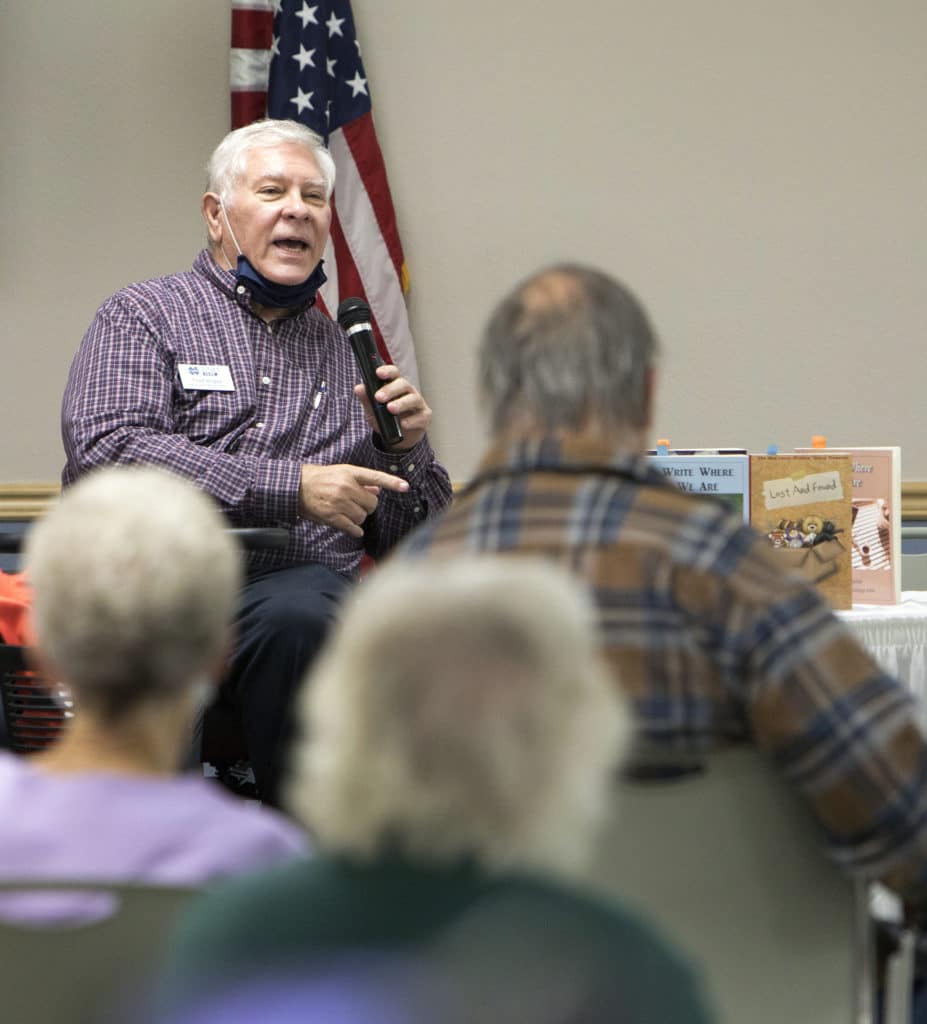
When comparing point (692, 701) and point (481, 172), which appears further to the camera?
point (481, 172)

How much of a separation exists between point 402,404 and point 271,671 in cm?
57

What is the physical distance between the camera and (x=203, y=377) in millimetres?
2764

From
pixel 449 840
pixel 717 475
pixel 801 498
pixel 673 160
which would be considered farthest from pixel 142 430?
pixel 673 160

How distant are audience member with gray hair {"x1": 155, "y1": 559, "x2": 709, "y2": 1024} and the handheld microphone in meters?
1.81

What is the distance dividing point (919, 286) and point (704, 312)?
0.65 meters

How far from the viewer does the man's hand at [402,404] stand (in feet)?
8.57

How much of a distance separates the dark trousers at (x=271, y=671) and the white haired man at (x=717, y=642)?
1.12 m

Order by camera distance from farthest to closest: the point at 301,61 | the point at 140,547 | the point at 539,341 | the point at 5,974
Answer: the point at 301,61 → the point at 539,341 → the point at 140,547 → the point at 5,974

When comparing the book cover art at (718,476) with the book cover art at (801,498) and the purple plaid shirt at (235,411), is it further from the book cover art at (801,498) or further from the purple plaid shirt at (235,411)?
the purple plaid shirt at (235,411)

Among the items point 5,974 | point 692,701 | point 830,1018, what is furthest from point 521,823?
point 830,1018

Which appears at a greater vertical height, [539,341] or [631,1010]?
[539,341]

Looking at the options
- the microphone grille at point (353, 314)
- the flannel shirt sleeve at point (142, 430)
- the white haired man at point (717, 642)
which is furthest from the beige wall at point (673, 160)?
the white haired man at point (717, 642)

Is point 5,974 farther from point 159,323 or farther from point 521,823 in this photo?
point 159,323

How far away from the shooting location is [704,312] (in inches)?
165
